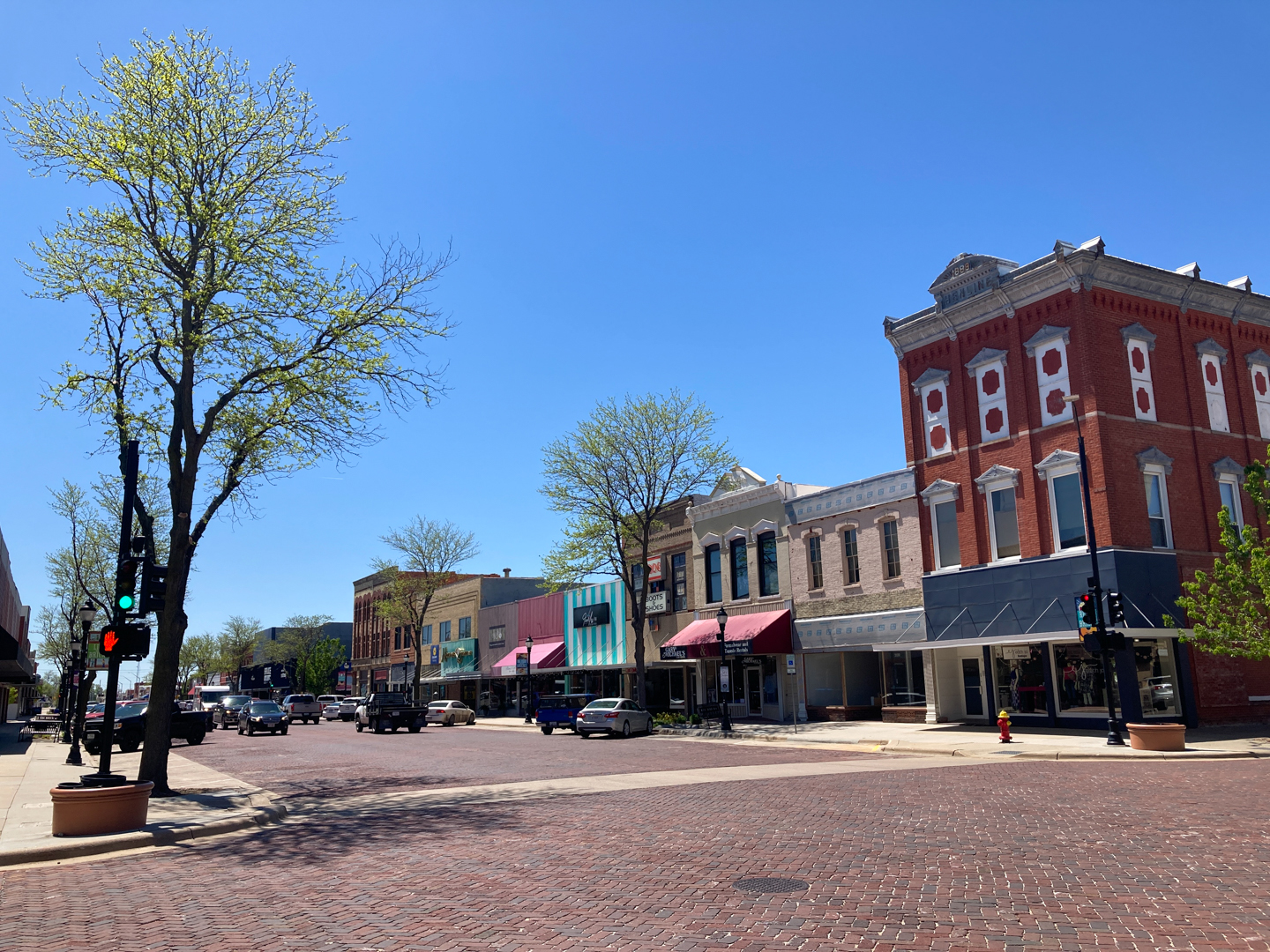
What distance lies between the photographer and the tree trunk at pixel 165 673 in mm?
17016

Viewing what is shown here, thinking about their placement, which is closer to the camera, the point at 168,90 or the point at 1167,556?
the point at 168,90

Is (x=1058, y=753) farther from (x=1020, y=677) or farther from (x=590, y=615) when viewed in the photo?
(x=590, y=615)

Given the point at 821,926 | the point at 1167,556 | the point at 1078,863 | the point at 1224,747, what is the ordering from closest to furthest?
the point at 821,926
the point at 1078,863
the point at 1224,747
the point at 1167,556

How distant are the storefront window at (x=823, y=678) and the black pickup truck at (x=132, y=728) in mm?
22217

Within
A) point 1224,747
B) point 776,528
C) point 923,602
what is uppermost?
point 776,528

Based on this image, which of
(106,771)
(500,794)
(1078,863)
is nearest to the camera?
(1078,863)

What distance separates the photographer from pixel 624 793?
15.8 metres

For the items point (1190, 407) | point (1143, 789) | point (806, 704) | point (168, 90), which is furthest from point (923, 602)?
point (168, 90)

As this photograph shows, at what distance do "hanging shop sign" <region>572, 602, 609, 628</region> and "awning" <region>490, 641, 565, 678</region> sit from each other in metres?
1.94

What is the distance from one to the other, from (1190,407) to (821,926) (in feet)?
92.3

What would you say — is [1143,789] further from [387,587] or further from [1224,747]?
[387,587]

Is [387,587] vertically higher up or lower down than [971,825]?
higher up

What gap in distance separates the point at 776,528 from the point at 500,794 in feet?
78.1

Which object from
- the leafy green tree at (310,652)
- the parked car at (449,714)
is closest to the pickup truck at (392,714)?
the parked car at (449,714)
